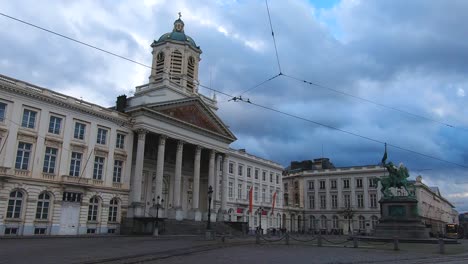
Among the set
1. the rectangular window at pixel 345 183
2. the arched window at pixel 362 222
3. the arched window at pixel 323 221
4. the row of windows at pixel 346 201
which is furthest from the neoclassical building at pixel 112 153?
the arched window at pixel 362 222

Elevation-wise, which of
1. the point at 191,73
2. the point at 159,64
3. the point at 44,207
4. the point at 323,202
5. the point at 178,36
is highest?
the point at 178,36

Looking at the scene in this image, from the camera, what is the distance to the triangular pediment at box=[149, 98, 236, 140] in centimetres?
5075

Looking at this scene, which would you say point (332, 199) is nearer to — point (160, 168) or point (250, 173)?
point (250, 173)

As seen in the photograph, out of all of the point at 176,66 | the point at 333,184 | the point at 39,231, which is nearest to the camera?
the point at 39,231

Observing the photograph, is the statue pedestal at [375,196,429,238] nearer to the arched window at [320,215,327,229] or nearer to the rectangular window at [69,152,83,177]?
the rectangular window at [69,152,83,177]

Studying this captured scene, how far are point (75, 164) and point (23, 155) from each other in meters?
5.39

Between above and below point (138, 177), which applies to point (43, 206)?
below

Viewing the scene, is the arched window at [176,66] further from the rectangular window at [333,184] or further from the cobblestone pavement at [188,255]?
the rectangular window at [333,184]

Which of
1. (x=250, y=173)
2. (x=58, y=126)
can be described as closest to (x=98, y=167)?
(x=58, y=126)

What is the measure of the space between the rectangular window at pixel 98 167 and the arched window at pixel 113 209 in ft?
10.0

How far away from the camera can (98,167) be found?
1785 inches

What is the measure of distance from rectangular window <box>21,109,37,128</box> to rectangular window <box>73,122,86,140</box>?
14.7 feet

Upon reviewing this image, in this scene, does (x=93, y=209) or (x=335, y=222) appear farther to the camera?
(x=335, y=222)

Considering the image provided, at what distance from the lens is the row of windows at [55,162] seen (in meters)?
38.8
